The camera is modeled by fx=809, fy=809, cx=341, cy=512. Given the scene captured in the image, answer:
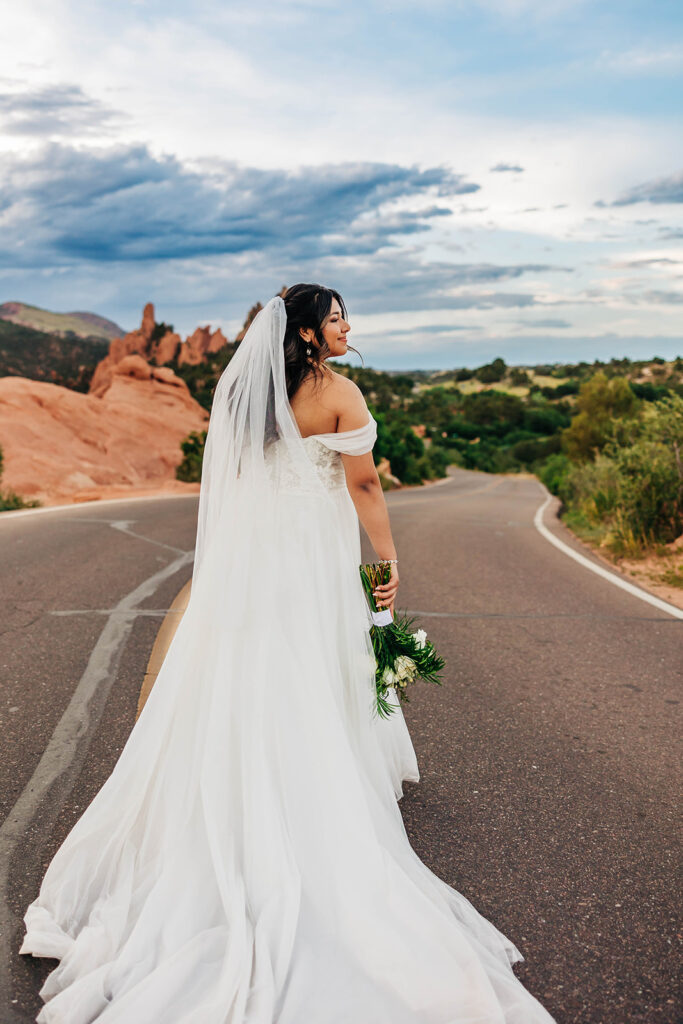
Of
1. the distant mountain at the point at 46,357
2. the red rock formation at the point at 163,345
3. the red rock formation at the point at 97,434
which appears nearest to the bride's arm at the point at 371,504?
the red rock formation at the point at 97,434

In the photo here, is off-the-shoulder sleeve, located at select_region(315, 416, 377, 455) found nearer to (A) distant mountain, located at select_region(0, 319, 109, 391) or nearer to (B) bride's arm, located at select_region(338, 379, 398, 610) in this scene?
(B) bride's arm, located at select_region(338, 379, 398, 610)

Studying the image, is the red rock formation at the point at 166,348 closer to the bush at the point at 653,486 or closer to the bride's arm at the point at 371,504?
the bush at the point at 653,486

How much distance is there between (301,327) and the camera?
119 inches

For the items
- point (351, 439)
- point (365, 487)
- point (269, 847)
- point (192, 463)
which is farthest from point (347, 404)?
point (192, 463)

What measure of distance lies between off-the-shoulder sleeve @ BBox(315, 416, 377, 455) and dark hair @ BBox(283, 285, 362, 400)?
0.22 m

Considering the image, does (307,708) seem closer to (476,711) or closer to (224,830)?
(224,830)

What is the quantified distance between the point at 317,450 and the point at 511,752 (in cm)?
204

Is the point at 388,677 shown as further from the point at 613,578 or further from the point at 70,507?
the point at 70,507

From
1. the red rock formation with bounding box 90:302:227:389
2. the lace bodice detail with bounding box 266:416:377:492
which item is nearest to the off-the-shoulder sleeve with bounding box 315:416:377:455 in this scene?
the lace bodice detail with bounding box 266:416:377:492

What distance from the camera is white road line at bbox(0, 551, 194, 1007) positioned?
9.83 feet

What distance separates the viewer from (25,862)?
9.87 feet

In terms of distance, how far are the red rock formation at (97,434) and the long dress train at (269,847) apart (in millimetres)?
16325

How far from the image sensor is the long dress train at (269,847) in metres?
2.24

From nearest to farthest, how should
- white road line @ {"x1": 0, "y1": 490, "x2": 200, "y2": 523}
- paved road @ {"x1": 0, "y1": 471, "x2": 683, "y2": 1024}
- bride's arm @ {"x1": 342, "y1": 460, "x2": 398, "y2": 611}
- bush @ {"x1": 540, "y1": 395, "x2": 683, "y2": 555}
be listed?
paved road @ {"x1": 0, "y1": 471, "x2": 683, "y2": 1024}
bride's arm @ {"x1": 342, "y1": 460, "x2": 398, "y2": 611}
bush @ {"x1": 540, "y1": 395, "x2": 683, "y2": 555}
white road line @ {"x1": 0, "y1": 490, "x2": 200, "y2": 523}
